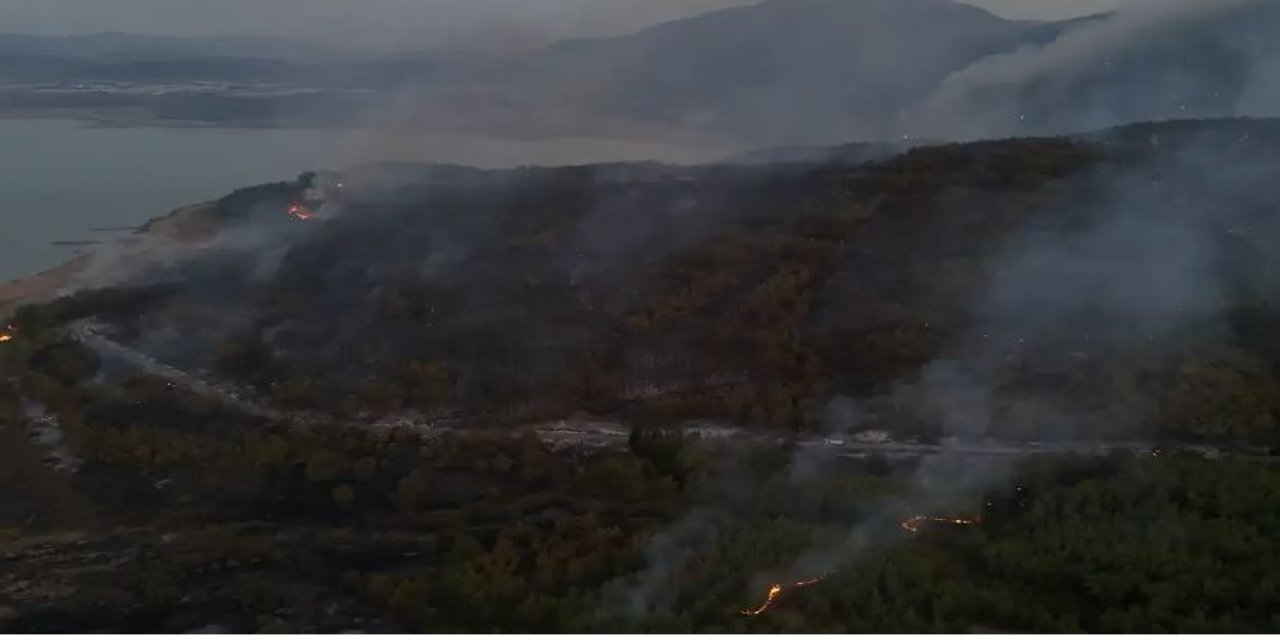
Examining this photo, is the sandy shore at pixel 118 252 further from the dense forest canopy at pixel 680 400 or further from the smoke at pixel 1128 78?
the smoke at pixel 1128 78

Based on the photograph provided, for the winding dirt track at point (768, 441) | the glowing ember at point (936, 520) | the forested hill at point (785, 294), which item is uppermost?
the forested hill at point (785, 294)

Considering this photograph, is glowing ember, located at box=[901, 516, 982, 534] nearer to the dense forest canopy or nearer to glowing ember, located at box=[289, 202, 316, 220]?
the dense forest canopy

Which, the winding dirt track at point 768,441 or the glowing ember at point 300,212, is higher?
the glowing ember at point 300,212

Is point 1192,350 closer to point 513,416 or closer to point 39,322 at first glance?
point 513,416

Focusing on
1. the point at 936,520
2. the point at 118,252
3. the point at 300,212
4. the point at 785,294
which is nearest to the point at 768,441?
the point at 936,520

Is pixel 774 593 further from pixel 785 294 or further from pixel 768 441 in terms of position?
pixel 785 294

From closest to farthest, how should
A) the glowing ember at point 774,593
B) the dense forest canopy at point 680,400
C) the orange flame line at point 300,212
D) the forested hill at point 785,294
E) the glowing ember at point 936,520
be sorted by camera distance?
the glowing ember at point 774,593, the dense forest canopy at point 680,400, the glowing ember at point 936,520, the forested hill at point 785,294, the orange flame line at point 300,212

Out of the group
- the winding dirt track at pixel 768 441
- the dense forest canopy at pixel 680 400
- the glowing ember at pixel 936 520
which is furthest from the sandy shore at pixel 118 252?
the glowing ember at pixel 936 520

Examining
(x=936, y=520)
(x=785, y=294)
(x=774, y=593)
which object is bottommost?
(x=774, y=593)
